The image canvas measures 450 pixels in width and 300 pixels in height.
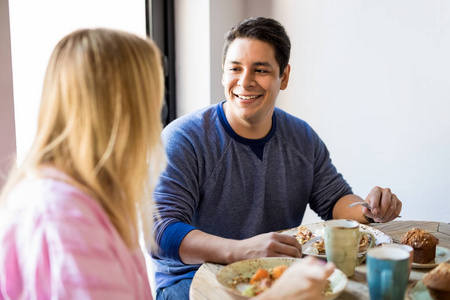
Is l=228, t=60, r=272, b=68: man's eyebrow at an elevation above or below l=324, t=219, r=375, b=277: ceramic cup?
above

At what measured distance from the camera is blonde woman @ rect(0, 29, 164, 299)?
691 millimetres

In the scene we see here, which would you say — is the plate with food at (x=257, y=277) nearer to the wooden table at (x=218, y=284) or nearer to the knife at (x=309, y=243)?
the wooden table at (x=218, y=284)

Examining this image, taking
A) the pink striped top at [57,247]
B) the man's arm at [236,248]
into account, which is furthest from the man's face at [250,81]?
the pink striped top at [57,247]

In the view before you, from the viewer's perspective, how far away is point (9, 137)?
173 cm

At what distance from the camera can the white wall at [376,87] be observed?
1944 millimetres

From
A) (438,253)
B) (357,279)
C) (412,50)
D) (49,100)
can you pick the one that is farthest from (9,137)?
(412,50)

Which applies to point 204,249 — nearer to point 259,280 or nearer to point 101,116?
point 259,280

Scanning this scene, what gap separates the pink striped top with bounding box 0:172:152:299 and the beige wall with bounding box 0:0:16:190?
106cm

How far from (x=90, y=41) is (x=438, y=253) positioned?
0.97 m

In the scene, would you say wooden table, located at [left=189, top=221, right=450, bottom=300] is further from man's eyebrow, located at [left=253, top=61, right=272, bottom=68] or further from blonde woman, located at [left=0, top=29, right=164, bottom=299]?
man's eyebrow, located at [left=253, top=61, right=272, bottom=68]

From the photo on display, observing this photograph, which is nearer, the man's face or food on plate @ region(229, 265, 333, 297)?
food on plate @ region(229, 265, 333, 297)

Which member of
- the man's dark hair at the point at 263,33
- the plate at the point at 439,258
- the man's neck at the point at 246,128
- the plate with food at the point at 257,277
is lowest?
the plate at the point at 439,258

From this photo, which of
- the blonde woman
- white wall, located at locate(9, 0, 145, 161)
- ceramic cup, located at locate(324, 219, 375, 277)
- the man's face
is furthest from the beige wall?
ceramic cup, located at locate(324, 219, 375, 277)

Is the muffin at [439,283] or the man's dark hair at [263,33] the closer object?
the muffin at [439,283]
